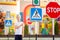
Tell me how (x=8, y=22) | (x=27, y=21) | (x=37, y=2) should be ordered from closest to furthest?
(x=37, y=2)
(x=8, y=22)
(x=27, y=21)

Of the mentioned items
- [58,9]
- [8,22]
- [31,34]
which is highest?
[58,9]

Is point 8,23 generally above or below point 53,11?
below

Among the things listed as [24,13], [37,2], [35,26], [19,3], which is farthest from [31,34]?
[37,2]

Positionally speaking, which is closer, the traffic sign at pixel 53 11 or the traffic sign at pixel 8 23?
the traffic sign at pixel 53 11

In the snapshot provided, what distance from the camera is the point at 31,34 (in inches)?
181

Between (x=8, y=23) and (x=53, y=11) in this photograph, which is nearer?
(x=53, y=11)

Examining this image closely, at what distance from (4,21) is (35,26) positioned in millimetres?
777

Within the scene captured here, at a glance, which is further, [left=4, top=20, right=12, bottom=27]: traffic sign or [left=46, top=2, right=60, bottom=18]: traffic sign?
[left=4, top=20, right=12, bottom=27]: traffic sign

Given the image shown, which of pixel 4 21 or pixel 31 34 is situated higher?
pixel 4 21

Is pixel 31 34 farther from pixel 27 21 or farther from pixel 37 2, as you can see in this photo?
pixel 37 2

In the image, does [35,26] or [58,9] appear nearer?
[58,9]

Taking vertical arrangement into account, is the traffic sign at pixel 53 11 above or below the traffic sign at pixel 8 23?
above

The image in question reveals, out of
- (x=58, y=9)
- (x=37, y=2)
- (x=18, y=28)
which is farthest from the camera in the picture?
(x=58, y=9)

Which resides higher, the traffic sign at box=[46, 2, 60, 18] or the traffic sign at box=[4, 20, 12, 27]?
the traffic sign at box=[46, 2, 60, 18]
